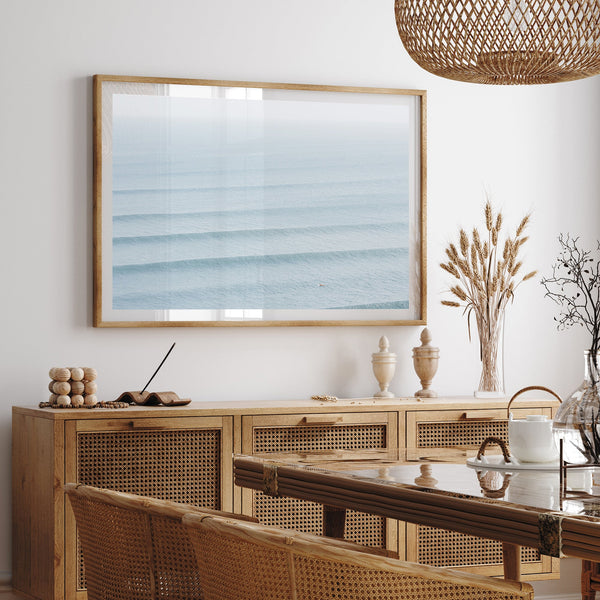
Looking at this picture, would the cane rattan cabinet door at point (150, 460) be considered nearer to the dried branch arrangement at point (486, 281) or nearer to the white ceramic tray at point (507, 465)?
the dried branch arrangement at point (486, 281)

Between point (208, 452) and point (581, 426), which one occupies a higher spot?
point (581, 426)

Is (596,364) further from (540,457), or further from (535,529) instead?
(535,529)

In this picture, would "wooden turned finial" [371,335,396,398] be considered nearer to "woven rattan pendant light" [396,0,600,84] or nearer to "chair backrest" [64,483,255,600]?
"woven rattan pendant light" [396,0,600,84]

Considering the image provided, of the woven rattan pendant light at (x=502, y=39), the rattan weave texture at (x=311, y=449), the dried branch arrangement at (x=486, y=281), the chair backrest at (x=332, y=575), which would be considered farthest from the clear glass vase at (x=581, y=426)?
the dried branch arrangement at (x=486, y=281)

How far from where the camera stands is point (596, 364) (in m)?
2.53

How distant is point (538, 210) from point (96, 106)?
200 cm

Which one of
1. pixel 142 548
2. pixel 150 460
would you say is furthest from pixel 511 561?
pixel 150 460

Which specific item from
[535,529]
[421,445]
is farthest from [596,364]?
[421,445]

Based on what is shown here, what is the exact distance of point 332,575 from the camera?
177 centimetres

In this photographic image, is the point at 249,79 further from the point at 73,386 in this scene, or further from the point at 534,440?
the point at 534,440

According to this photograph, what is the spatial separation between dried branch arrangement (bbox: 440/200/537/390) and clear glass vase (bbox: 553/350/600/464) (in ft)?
6.84

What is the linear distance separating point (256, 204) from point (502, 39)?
1962 millimetres

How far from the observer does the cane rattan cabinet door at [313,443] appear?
4.00 meters

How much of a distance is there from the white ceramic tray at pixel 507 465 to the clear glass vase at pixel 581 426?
0.28 feet
